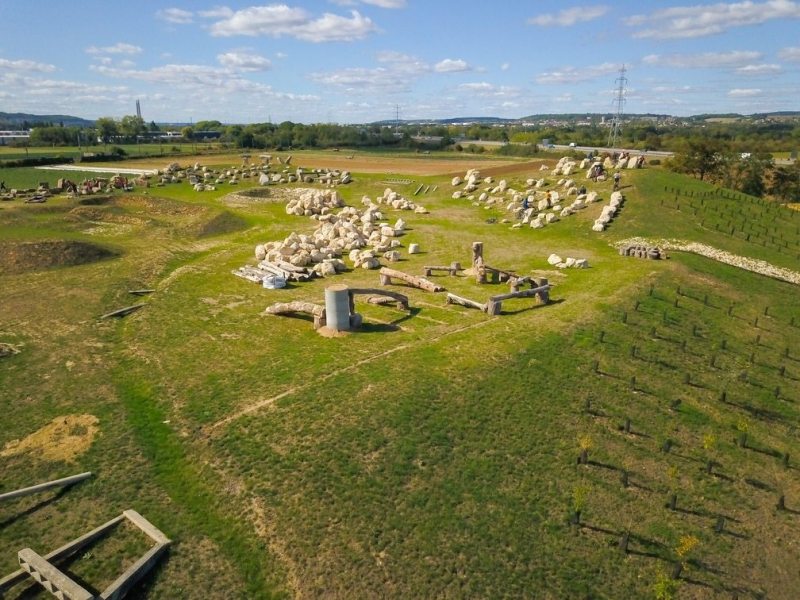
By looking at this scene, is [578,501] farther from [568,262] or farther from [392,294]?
[568,262]

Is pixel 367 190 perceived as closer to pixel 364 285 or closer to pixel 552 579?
pixel 364 285

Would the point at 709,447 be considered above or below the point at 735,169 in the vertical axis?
below

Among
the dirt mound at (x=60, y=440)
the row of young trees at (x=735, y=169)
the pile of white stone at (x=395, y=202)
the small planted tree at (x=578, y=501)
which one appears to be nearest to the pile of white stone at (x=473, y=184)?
the pile of white stone at (x=395, y=202)

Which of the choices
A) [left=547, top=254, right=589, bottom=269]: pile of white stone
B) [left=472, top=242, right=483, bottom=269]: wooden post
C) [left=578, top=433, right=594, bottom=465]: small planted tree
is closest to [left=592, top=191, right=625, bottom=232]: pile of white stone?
[left=547, top=254, right=589, bottom=269]: pile of white stone

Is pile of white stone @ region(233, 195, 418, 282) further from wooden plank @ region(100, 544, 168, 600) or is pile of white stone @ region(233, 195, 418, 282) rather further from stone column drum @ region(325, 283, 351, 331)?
wooden plank @ region(100, 544, 168, 600)

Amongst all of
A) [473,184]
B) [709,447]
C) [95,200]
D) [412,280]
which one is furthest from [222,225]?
[709,447]

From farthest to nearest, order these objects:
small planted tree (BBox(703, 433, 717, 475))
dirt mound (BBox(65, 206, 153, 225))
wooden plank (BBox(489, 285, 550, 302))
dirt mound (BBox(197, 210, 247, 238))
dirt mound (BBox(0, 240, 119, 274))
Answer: dirt mound (BBox(65, 206, 153, 225)) < dirt mound (BBox(197, 210, 247, 238)) < dirt mound (BBox(0, 240, 119, 274)) < wooden plank (BBox(489, 285, 550, 302)) < small planted tree (BBox(703, 433, 717, 475))
